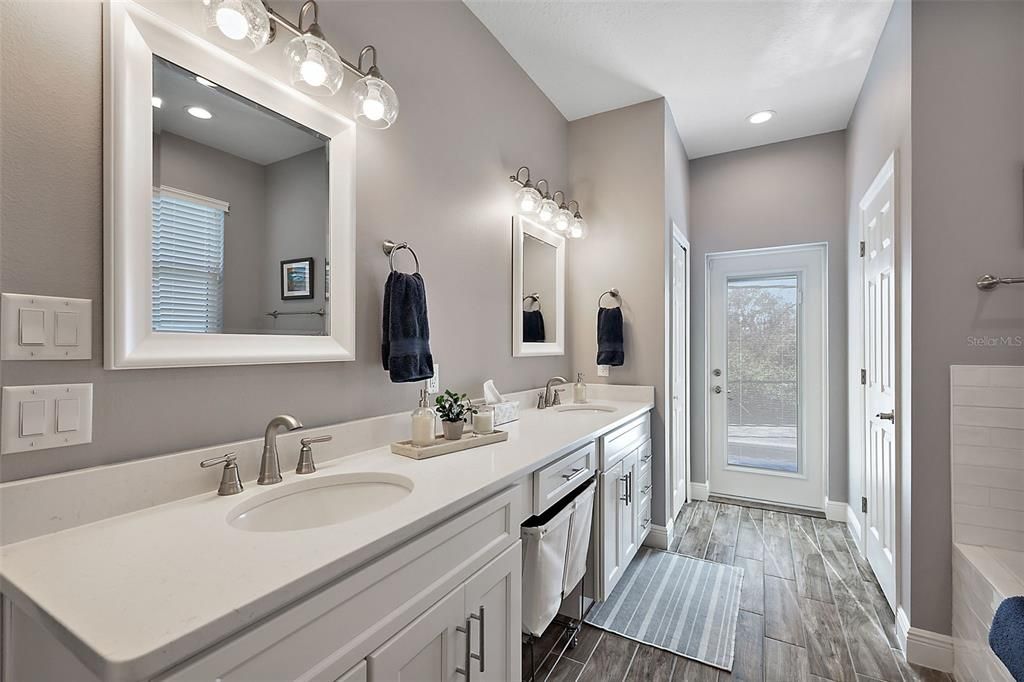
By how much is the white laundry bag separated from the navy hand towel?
→ 1152 mm

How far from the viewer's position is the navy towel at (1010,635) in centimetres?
120

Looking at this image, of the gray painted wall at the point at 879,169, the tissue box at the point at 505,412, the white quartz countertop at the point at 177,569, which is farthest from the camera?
the tissue box at the point at 505,412

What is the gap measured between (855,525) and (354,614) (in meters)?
3.18

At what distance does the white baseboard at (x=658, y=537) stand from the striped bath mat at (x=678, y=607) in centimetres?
11

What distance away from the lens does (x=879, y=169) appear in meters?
2.24

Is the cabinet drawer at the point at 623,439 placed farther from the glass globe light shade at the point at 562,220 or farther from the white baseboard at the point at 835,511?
the white baseboard at the point at 835,511

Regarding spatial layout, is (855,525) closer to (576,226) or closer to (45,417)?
(576,226)

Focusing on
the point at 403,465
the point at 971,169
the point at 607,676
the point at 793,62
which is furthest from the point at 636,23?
the point at 607,676

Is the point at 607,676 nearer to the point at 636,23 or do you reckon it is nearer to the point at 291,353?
the point at 291,353

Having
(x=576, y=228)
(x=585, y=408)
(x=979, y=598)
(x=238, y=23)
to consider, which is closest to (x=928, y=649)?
(x=979, y=598)

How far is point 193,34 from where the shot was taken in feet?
3.48

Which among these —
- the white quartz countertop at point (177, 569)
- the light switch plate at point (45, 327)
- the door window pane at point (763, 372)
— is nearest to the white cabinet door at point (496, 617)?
the white quartz countertop at point (177, 569)

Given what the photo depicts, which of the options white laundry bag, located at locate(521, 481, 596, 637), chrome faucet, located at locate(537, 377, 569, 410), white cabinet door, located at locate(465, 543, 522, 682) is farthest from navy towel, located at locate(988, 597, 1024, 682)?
chrome faucet, located at locate(537, 377, 569, 410)

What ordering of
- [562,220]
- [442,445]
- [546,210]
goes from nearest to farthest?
1. [442,445]
2. [546,210]
3. [562,220]
